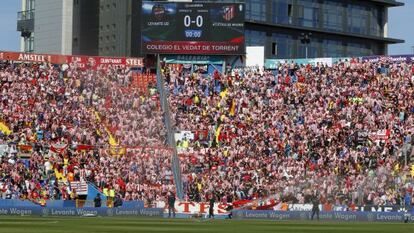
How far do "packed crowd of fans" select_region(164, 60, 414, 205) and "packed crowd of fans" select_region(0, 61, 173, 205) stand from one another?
2.70 meters

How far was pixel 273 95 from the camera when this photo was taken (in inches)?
3474

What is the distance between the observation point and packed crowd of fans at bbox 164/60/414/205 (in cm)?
7344

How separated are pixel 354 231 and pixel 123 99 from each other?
41.1 metres

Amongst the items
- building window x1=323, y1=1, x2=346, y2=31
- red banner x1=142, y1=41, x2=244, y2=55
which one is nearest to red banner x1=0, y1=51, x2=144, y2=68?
red banner x1=142, y1=41, x2=244, y2=55

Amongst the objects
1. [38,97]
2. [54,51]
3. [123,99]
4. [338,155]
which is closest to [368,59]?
[338,155]

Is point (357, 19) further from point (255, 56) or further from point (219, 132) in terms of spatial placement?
point (219, 132)

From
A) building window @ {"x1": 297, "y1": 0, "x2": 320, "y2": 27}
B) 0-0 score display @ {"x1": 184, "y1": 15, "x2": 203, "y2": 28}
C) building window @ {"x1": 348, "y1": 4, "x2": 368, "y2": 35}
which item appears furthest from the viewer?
building window @ {"x1": 348, "y1": 4, "x2": 368, "y2": 35}

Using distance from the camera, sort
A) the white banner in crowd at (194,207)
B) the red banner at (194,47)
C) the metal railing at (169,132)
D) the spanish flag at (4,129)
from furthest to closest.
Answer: the red banner at (194,47) < the spanish flag at (4,129) < the metal railing at (169,132) < the white banner in crowd at (194,207)

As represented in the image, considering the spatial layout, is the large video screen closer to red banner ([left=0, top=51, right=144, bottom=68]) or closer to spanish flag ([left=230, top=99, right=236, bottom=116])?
red banner ([left=0, top=51, right=144, bottom=68])

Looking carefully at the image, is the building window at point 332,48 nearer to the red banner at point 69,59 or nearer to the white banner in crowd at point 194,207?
the red banner at point 69,59

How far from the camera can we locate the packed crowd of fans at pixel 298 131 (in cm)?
7344

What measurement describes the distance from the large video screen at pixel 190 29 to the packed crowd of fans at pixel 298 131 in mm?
2733

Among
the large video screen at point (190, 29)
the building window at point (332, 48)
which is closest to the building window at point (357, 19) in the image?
the building window at point (332, 48)

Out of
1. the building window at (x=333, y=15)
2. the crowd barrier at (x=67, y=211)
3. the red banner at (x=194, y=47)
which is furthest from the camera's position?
the building window at (x=333, y=15)
